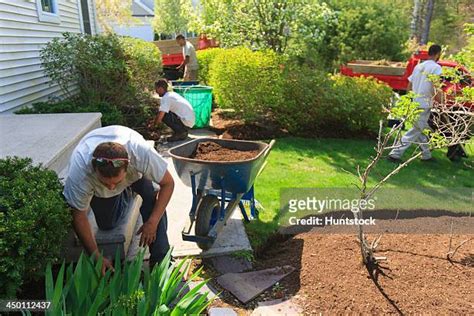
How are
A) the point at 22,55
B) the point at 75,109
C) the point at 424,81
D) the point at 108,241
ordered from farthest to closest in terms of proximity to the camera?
1. the point at 75,109
2. the point at 22,55
3. the point at 424,81
4. the point at 108,241

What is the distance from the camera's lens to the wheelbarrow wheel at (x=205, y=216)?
138 inches

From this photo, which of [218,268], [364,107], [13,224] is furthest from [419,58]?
[13,224]

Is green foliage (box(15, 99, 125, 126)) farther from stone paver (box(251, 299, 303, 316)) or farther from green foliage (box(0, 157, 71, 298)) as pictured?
stone paver (box(251, 299, 303, 316))

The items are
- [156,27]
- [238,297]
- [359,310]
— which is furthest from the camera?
[156,27]

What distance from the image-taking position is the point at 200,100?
8.09 meters

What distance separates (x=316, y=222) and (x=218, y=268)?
139 centimetres

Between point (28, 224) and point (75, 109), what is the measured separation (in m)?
4.86

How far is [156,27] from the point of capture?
35250 mm

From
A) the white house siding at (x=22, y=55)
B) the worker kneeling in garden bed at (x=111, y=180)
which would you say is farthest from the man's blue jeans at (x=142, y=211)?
the white house siding at (x=22, y=55)

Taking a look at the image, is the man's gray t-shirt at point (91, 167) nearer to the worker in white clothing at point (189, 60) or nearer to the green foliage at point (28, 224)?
the green foliage at point (28, 224)

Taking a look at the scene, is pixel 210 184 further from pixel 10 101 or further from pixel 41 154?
pixel 10 101

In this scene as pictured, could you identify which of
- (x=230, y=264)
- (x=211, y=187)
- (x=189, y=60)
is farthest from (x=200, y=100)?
(x=230, y=264)

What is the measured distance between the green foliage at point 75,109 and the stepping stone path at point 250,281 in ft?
14.9

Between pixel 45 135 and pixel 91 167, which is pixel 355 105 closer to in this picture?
pixel 45 135
